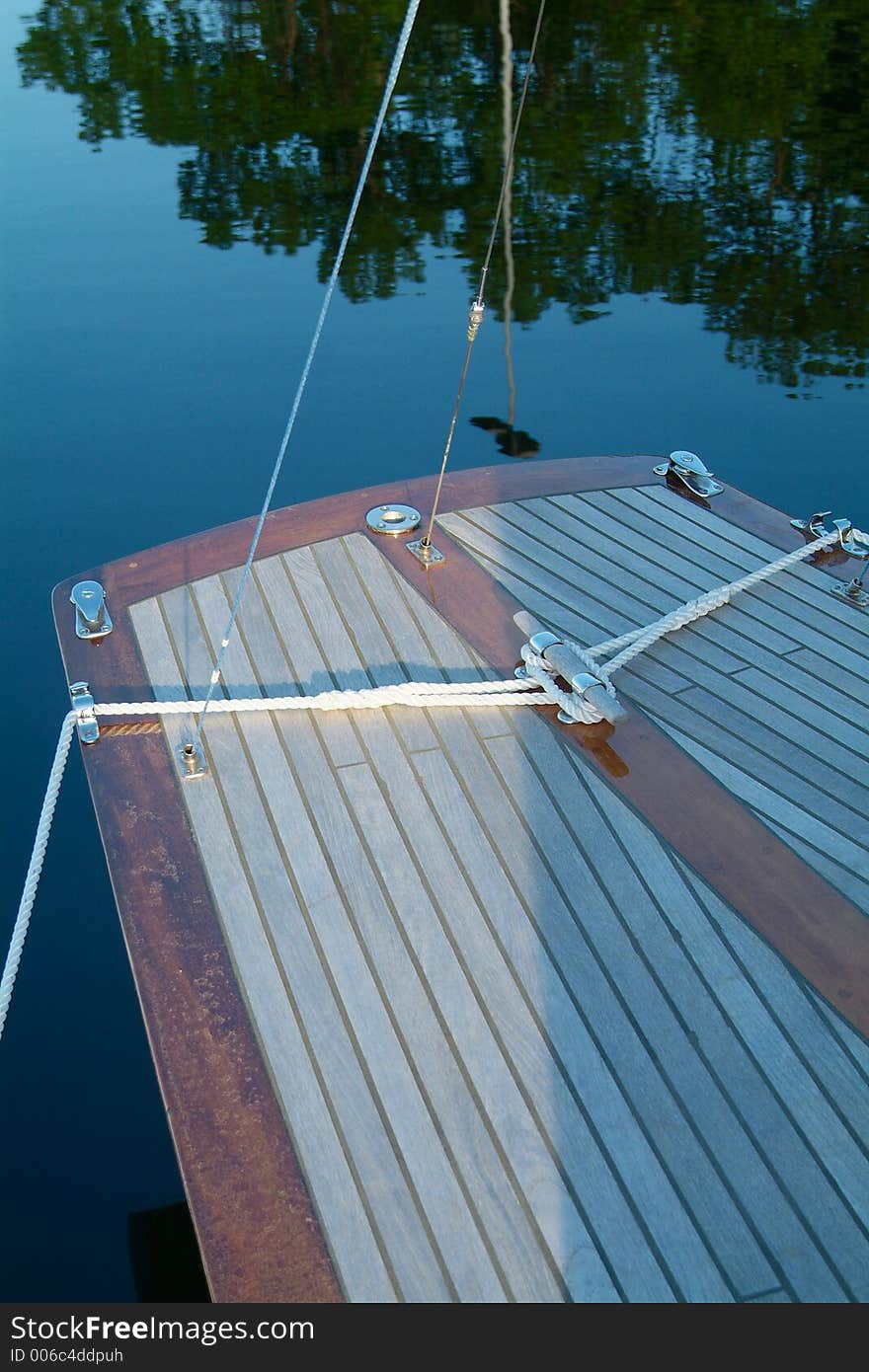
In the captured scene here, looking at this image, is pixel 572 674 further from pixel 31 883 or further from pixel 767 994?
pixel 31 883

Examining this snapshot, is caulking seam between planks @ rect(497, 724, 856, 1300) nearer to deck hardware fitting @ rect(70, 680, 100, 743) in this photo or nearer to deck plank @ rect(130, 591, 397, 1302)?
deck plank @ rect(130, 591, 397, 1302)

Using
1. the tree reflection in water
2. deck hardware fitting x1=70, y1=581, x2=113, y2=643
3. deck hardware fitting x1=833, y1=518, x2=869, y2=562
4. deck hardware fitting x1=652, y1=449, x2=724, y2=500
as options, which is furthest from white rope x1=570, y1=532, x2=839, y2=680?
the tree reflection in water

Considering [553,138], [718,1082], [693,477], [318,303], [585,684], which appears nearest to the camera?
[718,1082]

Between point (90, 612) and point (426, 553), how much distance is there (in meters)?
0.88

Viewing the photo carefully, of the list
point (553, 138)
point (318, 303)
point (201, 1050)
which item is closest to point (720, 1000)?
point (201, 1050)

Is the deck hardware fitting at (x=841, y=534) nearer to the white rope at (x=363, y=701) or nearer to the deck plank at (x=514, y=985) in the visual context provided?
the deck plank at (x=514, y=985)

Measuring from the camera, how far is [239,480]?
18.2ft

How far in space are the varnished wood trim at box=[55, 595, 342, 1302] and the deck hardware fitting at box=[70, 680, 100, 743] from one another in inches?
1.1

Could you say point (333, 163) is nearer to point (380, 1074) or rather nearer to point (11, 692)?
point (11, 692)

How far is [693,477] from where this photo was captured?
3.87m

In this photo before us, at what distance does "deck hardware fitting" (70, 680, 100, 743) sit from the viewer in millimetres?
2943

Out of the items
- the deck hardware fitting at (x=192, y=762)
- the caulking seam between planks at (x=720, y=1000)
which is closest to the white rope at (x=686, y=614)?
the caulking seam between planks at (x=720, y=1000)

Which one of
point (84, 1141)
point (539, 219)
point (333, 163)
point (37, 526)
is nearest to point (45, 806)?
point (84, 1141)

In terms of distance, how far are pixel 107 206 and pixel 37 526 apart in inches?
140
